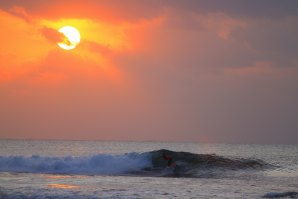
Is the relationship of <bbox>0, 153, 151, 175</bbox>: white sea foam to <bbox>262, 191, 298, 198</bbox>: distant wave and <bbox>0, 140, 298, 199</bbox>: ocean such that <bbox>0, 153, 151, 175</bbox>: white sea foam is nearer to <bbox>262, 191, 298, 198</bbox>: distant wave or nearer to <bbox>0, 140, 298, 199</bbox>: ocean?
<bbox>0, 140, 298, 199</bbox>: ocean

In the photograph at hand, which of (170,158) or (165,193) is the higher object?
(170,158)

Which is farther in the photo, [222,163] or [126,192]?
[222,163]

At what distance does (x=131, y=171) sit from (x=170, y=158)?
575cm

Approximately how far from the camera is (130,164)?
1711 inches

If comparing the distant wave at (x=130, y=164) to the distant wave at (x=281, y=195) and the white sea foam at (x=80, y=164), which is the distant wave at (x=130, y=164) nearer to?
the white sea foam at (x=80, y=164)

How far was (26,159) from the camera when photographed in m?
43.9

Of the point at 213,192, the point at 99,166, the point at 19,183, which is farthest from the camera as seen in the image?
the point at 99,166

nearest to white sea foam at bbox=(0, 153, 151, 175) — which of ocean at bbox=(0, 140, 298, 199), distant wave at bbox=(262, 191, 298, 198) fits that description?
ocean at bbox=(0, 140, 298, 199)

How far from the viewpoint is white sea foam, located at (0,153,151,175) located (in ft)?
132

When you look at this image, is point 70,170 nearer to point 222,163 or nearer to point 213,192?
point 222,163

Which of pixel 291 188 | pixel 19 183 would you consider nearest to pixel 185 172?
pixel 291 188

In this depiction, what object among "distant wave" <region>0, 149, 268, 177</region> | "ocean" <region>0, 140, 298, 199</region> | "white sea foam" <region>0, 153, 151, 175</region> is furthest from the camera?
"white sea foam" <region>0, 153, 151, 175</region>

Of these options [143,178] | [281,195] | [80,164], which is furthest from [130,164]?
[281,195]

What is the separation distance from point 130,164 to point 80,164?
14.3 ft
